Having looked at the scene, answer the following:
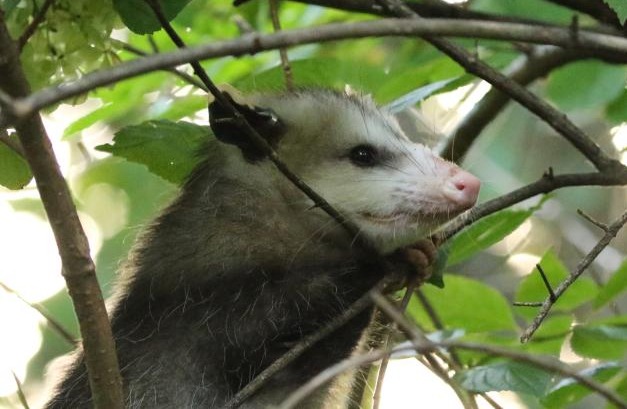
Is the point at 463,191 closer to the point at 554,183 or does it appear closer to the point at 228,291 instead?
the point at 554,183

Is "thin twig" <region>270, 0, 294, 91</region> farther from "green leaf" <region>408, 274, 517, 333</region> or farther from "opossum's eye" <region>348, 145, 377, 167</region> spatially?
"green leaf" <region>408, 274, 517, 333</region>

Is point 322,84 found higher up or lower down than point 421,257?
higher up

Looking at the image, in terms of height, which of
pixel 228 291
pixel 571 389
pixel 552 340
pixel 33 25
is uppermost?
pixel 33 25

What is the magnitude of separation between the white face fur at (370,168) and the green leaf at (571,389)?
Result: 44 centimetres

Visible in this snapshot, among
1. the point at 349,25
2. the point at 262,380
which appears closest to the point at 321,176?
the point at 262,380

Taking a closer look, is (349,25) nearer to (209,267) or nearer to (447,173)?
(447,173)

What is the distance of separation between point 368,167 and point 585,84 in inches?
22.6

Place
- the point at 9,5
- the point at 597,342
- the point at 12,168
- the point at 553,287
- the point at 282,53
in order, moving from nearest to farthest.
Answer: the point at 9,5, the point at 12,168, the point at 597,342, the point at 553,287, the point at 282,53

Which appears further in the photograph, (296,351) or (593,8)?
(593,8)

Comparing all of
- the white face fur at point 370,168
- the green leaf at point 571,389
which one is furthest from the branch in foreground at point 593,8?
the green leaf at point 571,389

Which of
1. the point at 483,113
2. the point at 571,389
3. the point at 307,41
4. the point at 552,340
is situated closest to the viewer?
the point at 307,41

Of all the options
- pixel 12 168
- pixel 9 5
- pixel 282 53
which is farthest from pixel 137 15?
pixel 282 53

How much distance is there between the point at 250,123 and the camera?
2.46 m

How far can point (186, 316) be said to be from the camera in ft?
7.84
